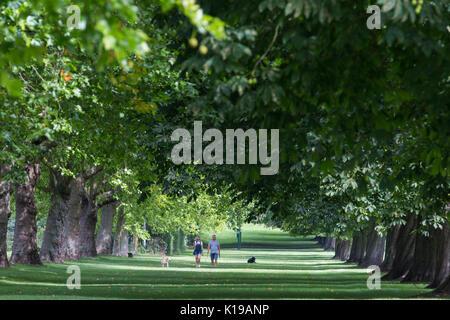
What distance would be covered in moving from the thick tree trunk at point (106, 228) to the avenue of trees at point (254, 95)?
20.5 m

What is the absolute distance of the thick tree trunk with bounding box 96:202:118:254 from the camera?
5783 cm

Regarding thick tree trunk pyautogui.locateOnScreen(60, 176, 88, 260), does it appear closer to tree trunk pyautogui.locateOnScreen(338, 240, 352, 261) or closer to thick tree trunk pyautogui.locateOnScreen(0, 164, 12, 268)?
thick tree trunk pyautogui.locateOnScreen(0, 164, 12, 268)

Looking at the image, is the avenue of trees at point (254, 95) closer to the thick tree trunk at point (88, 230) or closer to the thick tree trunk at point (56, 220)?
the thick tree trunk at point (56, 220)

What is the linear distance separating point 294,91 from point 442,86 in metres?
2.77

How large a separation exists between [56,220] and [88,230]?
44.2ft

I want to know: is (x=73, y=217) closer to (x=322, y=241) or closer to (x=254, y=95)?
(x=254, y=95)

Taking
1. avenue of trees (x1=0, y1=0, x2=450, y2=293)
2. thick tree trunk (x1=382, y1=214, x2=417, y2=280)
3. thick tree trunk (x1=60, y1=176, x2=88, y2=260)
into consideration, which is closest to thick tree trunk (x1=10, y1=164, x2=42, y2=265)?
avenue of trees (x1=0, y1=0, x2=450, y2=293)

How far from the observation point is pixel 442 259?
26641 millimetres

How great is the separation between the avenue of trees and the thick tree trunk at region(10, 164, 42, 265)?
0.06m

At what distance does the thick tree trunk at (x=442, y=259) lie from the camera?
26.2 meters

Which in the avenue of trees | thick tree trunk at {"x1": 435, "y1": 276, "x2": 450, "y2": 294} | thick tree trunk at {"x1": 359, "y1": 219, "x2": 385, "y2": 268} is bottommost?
thick tree trunk at {"x1": 435, "y1": 276, "x2": 450, "y2": 294}

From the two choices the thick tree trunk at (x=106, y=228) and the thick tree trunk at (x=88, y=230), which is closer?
the thick tree trunk at (x=88, y=230)

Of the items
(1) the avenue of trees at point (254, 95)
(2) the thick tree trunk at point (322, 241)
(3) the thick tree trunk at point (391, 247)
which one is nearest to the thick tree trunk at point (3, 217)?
(1) the avenue of trees at point (254, 95)

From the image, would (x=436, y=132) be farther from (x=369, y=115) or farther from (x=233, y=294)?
(x=233, y=294)
